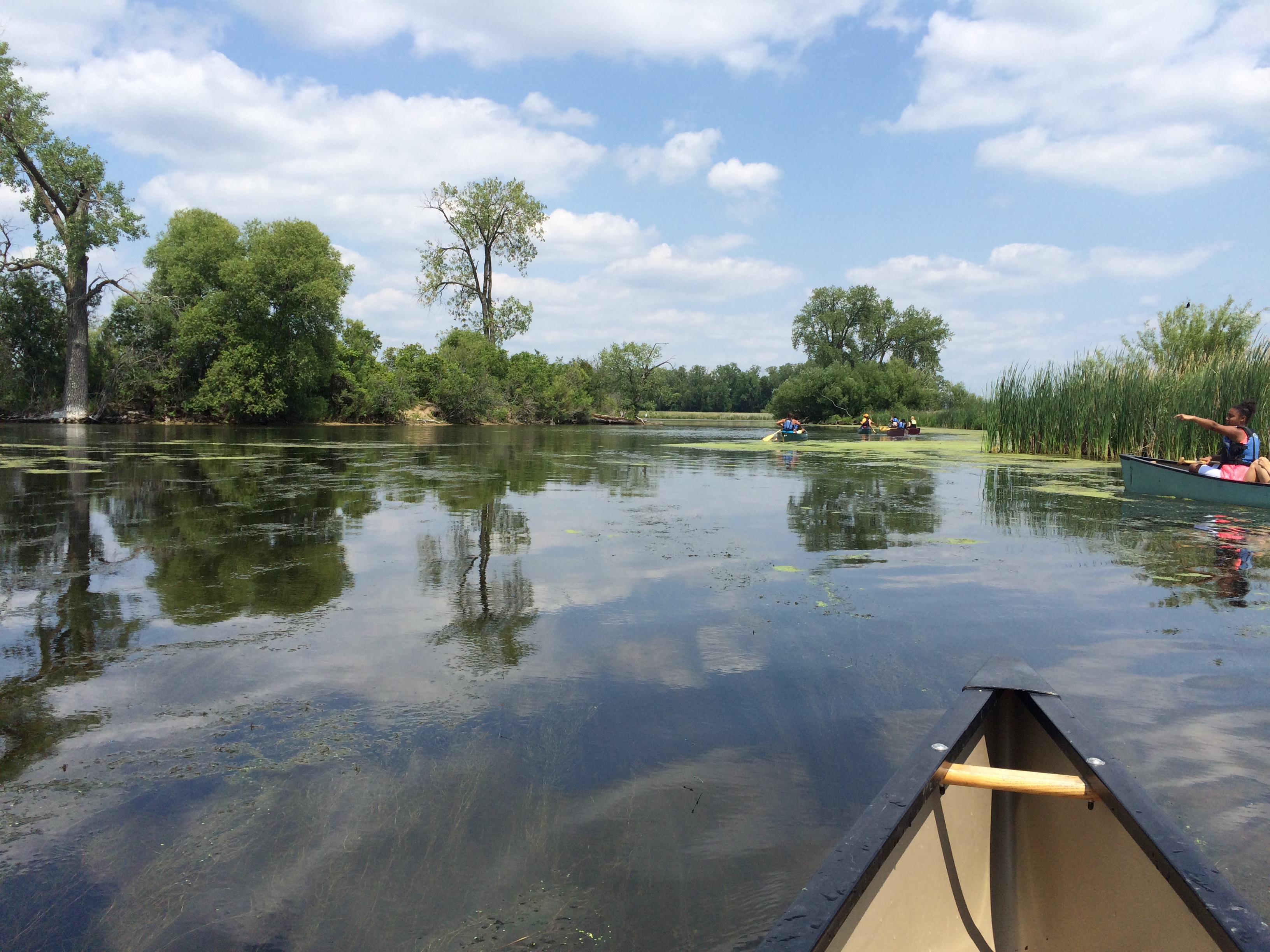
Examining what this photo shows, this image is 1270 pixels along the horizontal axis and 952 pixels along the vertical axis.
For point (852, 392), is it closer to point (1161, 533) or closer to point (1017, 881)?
point (1161, 533)

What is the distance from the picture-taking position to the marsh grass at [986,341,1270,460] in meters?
14.2

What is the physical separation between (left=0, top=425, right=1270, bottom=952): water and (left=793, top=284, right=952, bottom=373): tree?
68014mm

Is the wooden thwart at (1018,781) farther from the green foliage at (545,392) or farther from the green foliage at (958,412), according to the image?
the green foliage at (545,392)

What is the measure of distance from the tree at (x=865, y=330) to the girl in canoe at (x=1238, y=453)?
62.5m

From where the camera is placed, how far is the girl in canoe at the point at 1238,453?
9.95m

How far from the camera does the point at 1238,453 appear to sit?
10461 millimetres

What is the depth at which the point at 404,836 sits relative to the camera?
7.77ft

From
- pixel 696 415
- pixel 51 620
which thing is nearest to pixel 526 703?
pixel 51 620

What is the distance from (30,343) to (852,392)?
4990 cm

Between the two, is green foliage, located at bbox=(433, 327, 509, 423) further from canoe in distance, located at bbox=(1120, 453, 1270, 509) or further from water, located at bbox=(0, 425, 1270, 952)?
canoe in distance, located at bbox=(1120, 453, 1270, 509)

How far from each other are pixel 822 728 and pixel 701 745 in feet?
1.79

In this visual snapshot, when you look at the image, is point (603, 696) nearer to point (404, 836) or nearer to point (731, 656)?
point (731, 656)

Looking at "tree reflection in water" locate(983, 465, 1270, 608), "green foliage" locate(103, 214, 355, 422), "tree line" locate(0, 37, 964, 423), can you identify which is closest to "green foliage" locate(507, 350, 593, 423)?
"tree line" locate(0, 37, 964, 423)

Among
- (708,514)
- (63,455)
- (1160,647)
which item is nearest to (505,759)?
(1160,647)
